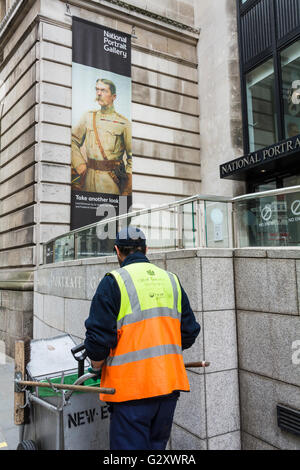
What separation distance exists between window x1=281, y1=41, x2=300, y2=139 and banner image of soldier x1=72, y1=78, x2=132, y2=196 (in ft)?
18.1

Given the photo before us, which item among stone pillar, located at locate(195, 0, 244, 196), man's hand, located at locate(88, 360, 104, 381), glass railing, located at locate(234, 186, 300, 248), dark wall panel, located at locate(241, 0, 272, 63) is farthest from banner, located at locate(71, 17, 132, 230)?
man's hand, located at locate(88, 360, 104, 381)

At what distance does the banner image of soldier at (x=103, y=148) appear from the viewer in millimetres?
13547

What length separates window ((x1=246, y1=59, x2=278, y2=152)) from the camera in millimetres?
12766

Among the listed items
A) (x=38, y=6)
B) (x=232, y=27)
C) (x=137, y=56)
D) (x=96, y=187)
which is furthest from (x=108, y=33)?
(x=96, y=187)

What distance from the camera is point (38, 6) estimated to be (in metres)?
13.4

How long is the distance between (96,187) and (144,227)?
7.54 m

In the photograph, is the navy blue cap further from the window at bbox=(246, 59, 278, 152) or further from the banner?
the window at bbox=(246, 59, 278, 152)

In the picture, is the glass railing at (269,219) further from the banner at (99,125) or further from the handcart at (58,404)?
the banner at (99,125)

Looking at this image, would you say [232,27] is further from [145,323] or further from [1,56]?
[145,323]

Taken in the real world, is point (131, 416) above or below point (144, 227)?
below

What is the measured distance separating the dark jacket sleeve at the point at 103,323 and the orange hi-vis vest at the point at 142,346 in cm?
6

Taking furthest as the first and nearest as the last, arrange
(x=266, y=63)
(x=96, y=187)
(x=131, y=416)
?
(x=96, y=187)
(x=266, y=63)
(x=131, y=416)

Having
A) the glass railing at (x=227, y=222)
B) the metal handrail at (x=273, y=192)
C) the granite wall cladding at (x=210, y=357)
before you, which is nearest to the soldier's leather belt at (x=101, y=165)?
the glass railing at (x=227, y=222)
